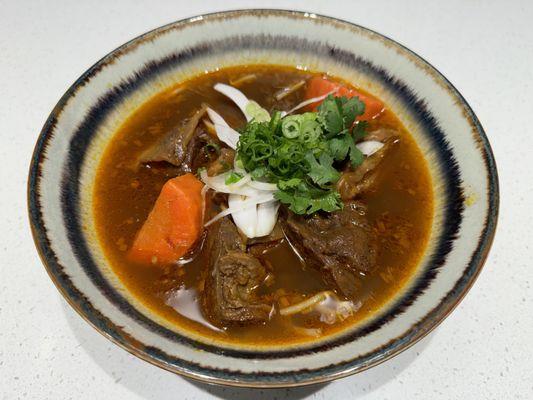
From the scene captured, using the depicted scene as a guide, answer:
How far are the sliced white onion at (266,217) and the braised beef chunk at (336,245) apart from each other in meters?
0.08

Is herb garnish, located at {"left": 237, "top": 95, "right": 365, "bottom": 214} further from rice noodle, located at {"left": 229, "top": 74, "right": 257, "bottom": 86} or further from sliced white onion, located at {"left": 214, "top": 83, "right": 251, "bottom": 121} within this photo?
rice noodle, located at {"left": 229, "top": 74, "right": 257, "bottom": 86}

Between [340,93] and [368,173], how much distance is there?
64cm

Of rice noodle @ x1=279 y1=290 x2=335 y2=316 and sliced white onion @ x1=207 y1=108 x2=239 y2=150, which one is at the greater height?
sliced white onion @ x1=207 y1=108 x2=239 y2=150

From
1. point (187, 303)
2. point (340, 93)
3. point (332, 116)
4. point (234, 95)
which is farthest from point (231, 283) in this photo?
point (340, 93)

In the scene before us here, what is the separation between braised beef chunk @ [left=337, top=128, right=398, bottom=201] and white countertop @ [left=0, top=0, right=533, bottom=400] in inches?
32.1

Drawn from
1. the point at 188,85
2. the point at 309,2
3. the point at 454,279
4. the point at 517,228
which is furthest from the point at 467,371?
the point at 309,2

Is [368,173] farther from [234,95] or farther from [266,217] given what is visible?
[234,95]

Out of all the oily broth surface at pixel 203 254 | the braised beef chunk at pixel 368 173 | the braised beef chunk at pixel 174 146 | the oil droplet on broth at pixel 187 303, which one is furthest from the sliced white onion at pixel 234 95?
the oil droplet on broth at pixel 187 303

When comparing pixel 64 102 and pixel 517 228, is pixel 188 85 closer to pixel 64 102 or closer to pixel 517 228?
pixel 64 102

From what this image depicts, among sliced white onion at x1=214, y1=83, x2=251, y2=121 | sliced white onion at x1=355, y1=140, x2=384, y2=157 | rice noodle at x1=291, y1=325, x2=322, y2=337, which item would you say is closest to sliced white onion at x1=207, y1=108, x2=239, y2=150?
sliced white onion at x1=214, y1=83, x2=251, y2=121

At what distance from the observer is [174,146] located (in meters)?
2.58

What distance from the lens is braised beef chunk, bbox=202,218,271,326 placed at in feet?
6.65

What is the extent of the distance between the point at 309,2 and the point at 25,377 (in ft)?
12.4

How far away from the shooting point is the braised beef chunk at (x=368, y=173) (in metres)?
2.46
